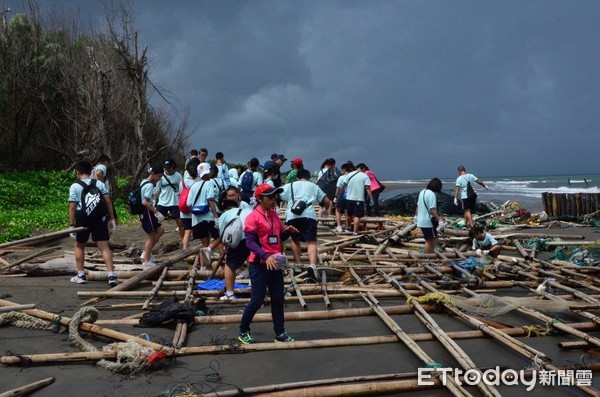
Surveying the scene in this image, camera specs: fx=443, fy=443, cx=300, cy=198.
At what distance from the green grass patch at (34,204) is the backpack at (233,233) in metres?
7.81

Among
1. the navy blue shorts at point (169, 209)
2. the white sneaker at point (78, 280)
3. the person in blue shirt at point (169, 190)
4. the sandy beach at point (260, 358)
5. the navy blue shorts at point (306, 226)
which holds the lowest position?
the sandy beach at point (260, 358)

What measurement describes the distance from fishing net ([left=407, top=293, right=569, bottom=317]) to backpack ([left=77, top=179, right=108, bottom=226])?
502cm

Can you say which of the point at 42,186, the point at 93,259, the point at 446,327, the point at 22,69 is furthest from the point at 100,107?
the point at 446,327

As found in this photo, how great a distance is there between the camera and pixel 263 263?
4.88 m

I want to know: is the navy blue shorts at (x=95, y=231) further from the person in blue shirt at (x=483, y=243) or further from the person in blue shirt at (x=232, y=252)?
the person in blue shirt at (x=483, y=243)

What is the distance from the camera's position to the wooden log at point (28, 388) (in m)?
3.50

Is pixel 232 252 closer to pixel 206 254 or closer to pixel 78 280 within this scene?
pixel 206 254

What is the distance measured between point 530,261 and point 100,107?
559 inches

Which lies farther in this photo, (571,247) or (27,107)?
(27,107)

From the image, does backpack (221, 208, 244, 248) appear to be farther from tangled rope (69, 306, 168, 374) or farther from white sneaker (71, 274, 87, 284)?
white sneaker (71, 274, 87, 284)

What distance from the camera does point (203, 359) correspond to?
4.43 m

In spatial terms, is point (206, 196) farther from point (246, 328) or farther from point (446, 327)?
point (446, 327)

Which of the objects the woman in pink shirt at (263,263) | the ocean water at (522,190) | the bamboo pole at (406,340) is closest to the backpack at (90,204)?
the woman in pink shirt at (263,263)

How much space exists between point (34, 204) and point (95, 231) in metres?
9.89
